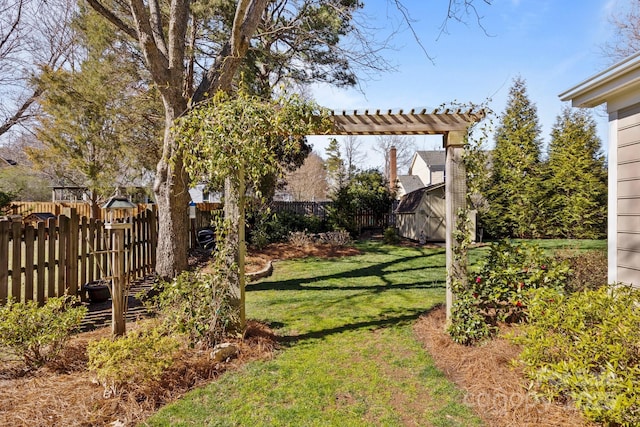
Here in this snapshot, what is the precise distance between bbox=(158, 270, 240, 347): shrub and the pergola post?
8.25 ft

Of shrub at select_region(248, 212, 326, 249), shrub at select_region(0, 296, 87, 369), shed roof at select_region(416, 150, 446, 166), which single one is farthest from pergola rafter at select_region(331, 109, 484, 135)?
shed roof at select_region(416, 150, 446, 166)

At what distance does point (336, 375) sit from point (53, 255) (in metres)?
4.15

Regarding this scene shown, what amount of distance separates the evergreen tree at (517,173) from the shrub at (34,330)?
14373 mm

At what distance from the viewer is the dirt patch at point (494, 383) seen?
92.2 inches

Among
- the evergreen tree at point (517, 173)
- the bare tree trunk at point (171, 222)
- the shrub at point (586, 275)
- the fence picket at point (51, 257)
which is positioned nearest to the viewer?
the shrub at point (586, 275)

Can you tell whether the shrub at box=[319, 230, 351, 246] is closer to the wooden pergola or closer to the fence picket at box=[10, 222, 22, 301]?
the wooden pergola

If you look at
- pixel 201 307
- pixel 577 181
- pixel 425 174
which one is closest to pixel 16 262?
pixel 201 307

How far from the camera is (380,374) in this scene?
122 inches

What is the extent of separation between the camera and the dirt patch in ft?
7.68

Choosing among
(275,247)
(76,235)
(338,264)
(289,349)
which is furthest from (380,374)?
(275,247)

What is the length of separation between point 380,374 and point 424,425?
0.75m

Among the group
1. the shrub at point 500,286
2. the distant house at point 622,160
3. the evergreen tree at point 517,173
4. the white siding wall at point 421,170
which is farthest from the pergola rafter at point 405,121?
the white siding wall at point 421,170

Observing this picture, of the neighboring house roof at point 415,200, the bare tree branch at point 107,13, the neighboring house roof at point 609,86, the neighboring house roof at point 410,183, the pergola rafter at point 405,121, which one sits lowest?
the neighboring house roof at point 415,200

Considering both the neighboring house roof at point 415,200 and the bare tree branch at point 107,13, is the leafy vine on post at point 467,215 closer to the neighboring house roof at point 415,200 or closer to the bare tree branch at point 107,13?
the bare tree branch at point 107,13
